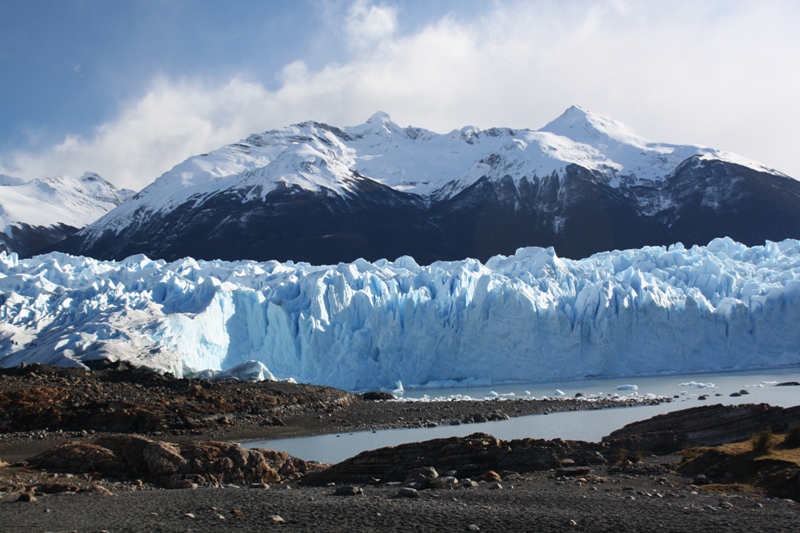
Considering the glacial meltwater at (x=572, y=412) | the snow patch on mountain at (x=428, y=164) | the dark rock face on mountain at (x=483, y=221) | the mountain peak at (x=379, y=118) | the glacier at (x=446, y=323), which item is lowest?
the glacial meltwater at (x=572, y=412)

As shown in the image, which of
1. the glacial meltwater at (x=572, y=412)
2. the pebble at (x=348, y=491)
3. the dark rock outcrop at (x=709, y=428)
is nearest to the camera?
the pebble at (x=348, y=491)

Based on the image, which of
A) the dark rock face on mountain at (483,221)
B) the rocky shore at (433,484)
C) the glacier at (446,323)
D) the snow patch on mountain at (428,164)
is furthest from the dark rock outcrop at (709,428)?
the snow patch on mountain at (428,164)

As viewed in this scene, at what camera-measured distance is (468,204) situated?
221 feet

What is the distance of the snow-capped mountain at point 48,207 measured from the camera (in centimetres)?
8019

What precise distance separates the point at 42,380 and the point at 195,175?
59.4m

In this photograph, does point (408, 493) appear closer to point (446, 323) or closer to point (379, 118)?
point (446, 323)

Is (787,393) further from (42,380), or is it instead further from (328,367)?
(42,380)

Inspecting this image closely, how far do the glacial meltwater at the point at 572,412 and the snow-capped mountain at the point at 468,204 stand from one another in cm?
3174

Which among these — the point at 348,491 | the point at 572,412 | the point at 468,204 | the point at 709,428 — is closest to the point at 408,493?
the point at 348,491

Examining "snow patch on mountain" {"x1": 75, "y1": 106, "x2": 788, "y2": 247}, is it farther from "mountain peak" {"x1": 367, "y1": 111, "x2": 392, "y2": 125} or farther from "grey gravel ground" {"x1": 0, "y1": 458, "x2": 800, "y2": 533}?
"grey gravel ground" {"x1": 0, "y1": 458, "x2": 800, "y2": 533}

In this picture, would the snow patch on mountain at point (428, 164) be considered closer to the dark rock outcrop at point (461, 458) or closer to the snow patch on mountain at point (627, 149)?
the snow patch on mountain at point (627, 149)

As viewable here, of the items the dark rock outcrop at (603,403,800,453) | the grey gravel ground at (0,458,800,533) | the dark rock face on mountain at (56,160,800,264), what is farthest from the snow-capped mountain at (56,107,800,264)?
the grey gravel ground at (0,458,800,533)

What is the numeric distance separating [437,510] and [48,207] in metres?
104

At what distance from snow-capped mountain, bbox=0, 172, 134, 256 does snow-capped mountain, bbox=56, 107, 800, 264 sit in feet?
47.6
